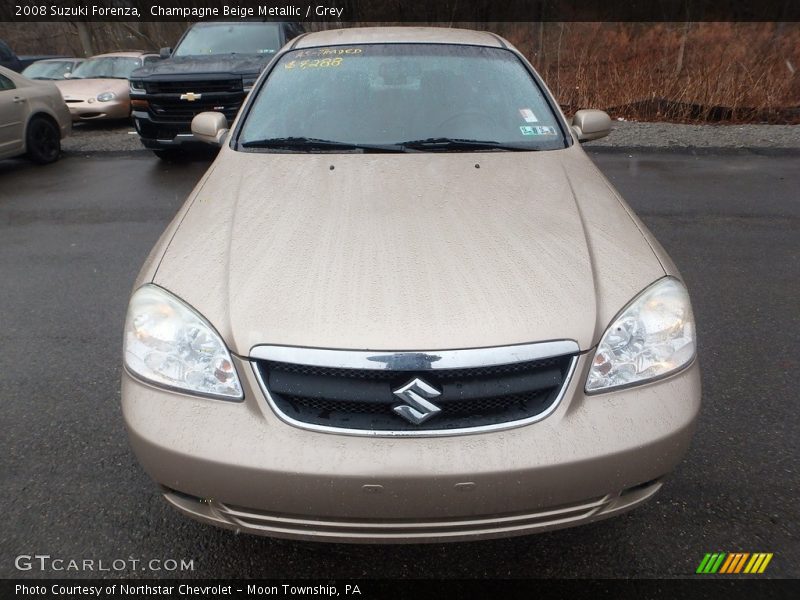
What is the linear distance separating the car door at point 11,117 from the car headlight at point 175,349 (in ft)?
22.8

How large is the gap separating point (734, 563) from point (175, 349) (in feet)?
6.22

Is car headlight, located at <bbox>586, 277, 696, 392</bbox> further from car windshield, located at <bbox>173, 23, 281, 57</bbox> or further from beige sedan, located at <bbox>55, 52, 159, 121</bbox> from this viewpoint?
beige sedan, located at <bbox>55, 52, 159, 121</bbox>

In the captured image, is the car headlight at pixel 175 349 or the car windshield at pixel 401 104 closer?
the car headlight at pixel 175 349

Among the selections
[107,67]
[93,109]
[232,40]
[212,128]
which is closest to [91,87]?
[93,109]

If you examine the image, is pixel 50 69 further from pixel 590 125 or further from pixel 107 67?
pixel 590 125

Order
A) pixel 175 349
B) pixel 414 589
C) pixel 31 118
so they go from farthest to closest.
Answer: pixel 31 118 < pixel 414 589 < pixel 175 349

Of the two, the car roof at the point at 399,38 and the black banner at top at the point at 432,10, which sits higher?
the car roof at the point at 399,38

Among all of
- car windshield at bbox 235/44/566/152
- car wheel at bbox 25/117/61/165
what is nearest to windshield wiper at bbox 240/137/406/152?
car windshield at bbox 235/44/566/152

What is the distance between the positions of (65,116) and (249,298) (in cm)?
815

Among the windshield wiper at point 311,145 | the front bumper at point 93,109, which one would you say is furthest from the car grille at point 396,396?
the front bumper at point 93,109

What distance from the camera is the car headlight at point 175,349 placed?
62.5 inches

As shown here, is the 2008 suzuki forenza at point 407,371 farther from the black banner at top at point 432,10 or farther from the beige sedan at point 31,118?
the black banner at top at point 432,10

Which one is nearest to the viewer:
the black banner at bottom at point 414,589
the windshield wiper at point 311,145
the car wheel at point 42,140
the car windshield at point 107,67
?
the black banner at bottom at point 414,589

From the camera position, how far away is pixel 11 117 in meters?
7.11
